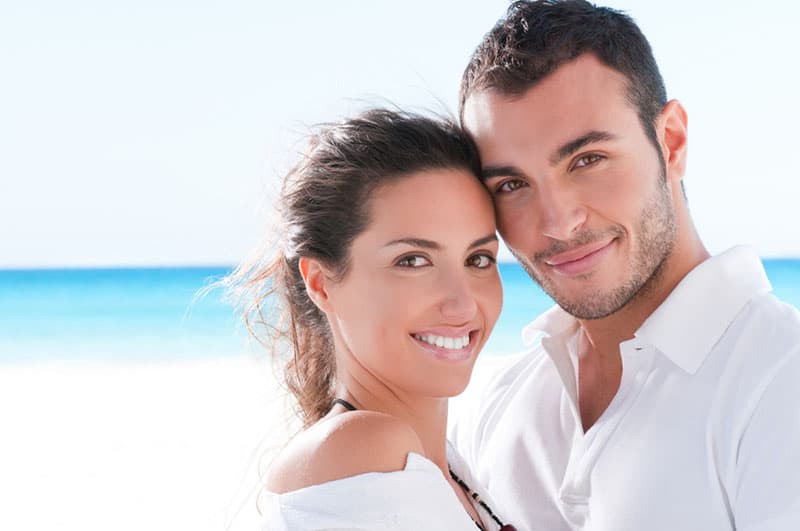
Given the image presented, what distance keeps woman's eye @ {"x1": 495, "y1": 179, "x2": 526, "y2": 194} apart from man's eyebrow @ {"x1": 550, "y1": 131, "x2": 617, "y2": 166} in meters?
0.09

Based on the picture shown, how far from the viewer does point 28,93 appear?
2112cm

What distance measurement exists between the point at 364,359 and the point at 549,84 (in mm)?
765

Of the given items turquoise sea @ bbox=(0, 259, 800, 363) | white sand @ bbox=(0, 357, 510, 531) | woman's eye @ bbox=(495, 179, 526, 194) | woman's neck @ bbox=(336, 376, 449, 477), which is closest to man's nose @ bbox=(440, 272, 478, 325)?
woman's neck @ bbox=(336, 376, 449, 477)

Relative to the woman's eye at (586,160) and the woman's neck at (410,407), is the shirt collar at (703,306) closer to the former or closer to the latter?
the woman's eye at (586,160)

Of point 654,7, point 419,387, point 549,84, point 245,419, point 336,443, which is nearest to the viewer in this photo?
point 336,443

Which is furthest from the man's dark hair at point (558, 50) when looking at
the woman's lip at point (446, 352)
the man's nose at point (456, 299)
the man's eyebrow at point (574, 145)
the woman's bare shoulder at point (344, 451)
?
the woman's bare shoulder at point (344, 451)

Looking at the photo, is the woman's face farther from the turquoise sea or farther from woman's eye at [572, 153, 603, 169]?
the turquoise sea

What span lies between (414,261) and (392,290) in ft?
0.25

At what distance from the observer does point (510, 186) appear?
93.2 inches

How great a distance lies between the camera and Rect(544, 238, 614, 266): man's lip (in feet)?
7.80

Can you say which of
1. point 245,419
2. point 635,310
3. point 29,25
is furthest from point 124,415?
point 29,25

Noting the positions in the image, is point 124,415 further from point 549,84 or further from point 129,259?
point 129,259

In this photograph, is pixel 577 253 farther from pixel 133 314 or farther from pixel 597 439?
pixel 133 314

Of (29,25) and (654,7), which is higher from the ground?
(29,25)
